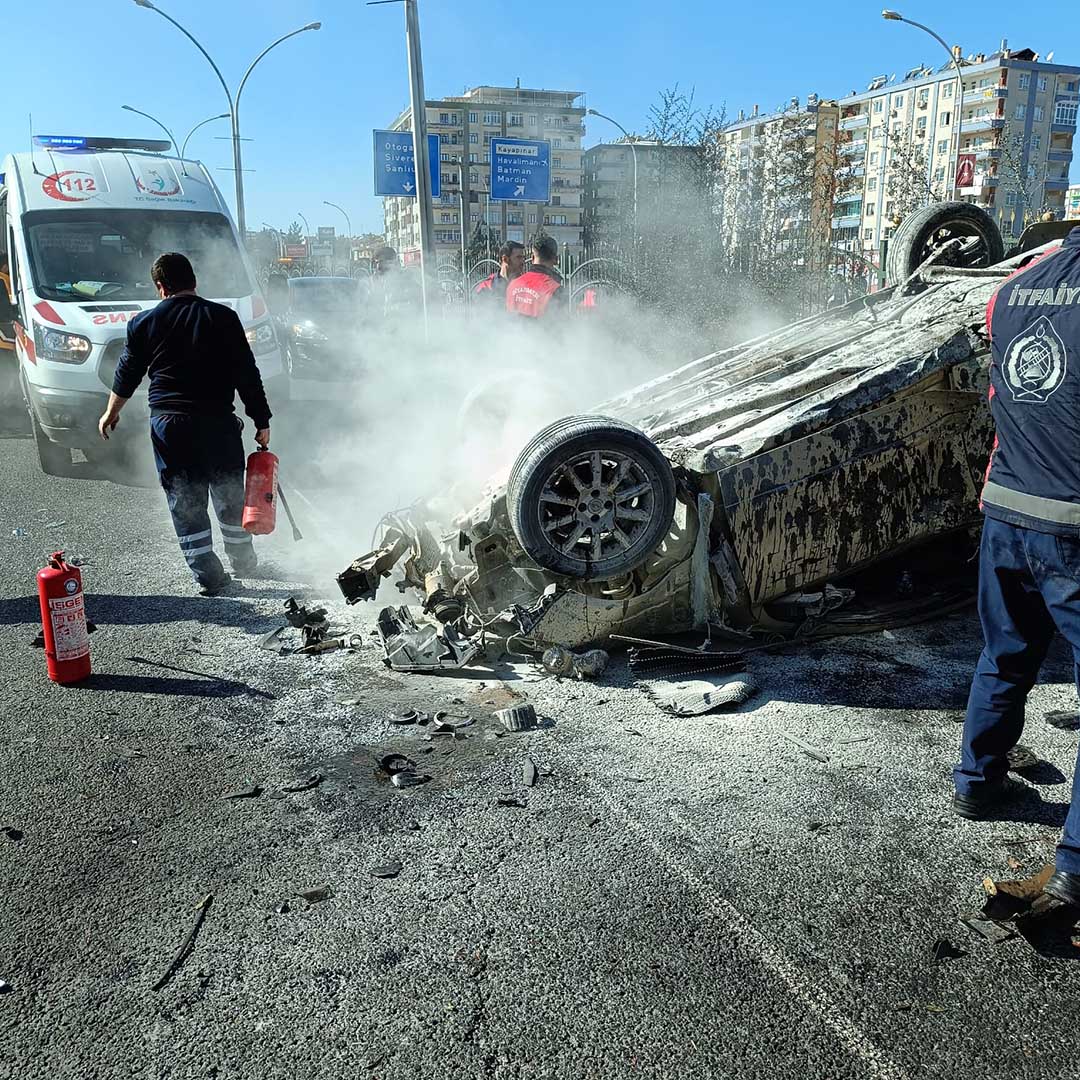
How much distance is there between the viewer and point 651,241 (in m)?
13.5

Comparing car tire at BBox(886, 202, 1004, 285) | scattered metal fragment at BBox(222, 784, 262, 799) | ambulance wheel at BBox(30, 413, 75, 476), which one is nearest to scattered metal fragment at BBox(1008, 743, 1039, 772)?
scattered metal fragment at BBox(222, 784, 262, 799)

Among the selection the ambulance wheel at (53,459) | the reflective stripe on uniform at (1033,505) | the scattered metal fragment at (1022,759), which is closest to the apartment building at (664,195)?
the ambulance wheel at (53,459)

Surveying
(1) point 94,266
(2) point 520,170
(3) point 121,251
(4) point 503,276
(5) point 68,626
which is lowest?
(5) point 68,626

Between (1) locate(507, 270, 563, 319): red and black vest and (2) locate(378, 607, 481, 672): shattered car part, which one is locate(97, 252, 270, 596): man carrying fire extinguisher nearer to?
(2) locate(378, 607, 481, 672): shattered car part

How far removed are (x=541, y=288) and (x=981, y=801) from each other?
6336mm

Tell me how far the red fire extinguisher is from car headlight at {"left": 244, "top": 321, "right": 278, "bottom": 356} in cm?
544

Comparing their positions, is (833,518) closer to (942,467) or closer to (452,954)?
(942,467)

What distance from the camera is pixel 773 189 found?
47.4 ft

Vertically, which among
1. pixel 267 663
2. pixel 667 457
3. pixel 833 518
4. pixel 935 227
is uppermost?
pixel 935 227

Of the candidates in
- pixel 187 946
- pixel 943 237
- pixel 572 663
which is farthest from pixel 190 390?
pixel 943 237

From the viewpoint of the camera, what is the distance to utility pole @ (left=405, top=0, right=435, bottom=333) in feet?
42.5

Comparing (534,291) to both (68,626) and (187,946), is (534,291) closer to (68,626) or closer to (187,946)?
(68,626)

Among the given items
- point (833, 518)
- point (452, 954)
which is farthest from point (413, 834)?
point (833, 518)

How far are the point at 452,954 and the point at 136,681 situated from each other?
2601 mm
